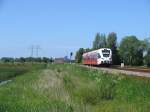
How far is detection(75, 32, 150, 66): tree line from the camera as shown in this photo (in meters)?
112

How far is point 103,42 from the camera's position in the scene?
15100 cm

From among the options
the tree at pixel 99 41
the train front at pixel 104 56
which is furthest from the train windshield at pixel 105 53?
the tree at pixel 99 41

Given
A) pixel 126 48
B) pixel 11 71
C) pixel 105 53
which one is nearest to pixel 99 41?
pixel 126 48

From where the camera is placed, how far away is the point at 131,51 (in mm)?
123938

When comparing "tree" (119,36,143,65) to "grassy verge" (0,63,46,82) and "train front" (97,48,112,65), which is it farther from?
"train front" (97,48,112,65)

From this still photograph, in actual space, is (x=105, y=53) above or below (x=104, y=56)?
above

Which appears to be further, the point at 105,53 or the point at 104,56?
the point at 105,53

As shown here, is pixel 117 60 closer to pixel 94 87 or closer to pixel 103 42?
pixel 103 42

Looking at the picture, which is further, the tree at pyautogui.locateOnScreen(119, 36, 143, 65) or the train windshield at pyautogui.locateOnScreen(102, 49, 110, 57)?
the tree at pyautogui.locateOnScreen(119, 36, 143, 65)

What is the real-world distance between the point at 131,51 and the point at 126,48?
4379mm

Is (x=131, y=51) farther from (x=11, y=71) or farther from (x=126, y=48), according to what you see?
(x=11, y=71)

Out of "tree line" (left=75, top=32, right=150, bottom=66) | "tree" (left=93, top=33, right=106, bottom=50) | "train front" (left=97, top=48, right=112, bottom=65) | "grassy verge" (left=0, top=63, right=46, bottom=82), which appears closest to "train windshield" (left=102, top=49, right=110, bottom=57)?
"train front" (left=97, top=48, right=112, bottom=65)

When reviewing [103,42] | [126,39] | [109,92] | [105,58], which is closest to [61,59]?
[103,42]

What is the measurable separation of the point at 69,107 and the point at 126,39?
123m
